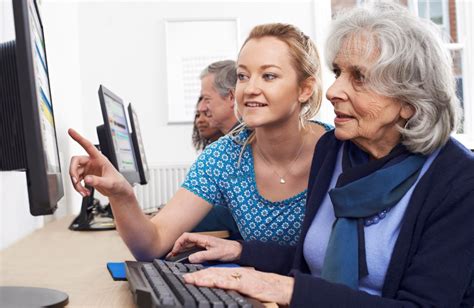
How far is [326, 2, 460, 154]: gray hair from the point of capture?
1.17 meters

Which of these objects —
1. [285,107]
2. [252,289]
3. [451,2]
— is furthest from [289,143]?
[451,2]

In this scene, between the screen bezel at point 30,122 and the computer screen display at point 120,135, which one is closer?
the screen bezel at point 30,122

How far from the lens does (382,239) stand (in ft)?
3.80

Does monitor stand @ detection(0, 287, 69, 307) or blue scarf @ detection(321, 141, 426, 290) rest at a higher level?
blue scarf @ detection(321, 141, 426, 290)

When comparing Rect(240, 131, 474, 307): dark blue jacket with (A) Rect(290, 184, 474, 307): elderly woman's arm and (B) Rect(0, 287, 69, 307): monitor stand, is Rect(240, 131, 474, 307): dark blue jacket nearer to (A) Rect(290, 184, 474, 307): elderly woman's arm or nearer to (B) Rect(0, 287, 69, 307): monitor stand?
(A) Rect(290, 184, 474, 307): elderly woman's arm

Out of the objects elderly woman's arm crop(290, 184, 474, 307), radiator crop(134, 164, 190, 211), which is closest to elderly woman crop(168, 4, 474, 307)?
elderly woman's arm crop(290, 184, 474, 307)

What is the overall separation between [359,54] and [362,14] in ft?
0.32

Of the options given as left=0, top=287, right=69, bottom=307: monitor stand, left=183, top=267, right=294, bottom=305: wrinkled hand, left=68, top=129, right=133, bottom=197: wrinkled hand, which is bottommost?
left=0, top=287, right=69, bottom=307: monitor stand

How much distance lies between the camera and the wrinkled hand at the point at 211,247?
135 cm

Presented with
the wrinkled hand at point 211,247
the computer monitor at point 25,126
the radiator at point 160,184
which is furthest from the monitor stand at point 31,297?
the radiator at point 160,184

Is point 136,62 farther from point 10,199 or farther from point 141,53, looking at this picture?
point 10,199

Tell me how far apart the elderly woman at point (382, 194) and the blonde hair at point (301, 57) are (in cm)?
39

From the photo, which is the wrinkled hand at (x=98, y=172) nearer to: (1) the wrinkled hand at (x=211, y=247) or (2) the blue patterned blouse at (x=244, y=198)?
(1) the wrinkled hand at (x=211, y=247)

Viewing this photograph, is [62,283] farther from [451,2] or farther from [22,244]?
[451,2]
